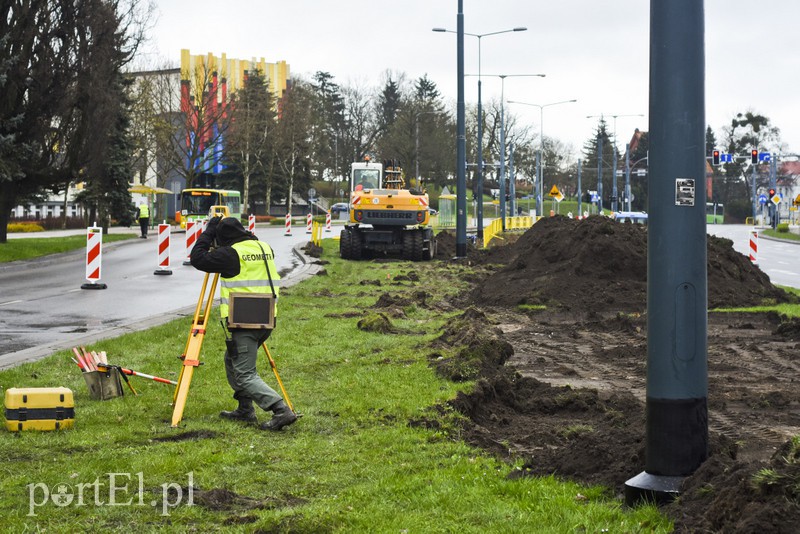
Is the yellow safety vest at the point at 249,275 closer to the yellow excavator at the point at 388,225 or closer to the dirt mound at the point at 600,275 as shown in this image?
the dirt mound at the point at 600,275

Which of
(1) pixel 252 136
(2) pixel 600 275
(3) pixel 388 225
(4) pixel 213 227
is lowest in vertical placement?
(2) pixel 600 275

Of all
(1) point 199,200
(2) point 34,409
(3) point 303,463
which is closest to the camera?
(3) point 303,463

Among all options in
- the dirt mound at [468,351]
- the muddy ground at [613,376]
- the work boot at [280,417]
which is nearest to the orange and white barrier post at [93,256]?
the muddy ground at [613,376]

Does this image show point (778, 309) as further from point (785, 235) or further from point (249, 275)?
point (785, 235)

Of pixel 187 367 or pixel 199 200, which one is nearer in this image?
pixel 187 367

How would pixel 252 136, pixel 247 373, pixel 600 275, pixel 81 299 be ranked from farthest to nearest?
1. pixel 252 136
2. pixel 600 275
3. pixel 81 299
4. pixel 247 373

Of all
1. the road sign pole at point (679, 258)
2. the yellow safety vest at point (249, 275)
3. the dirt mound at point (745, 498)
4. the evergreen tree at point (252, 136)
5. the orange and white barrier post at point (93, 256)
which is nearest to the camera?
the dirt mound at point (745, 498)

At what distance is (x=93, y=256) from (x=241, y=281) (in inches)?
580

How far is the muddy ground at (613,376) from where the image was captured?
495 centimetres

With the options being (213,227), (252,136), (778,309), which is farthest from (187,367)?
(252,136)

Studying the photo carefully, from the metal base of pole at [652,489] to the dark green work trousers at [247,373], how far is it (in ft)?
11.2

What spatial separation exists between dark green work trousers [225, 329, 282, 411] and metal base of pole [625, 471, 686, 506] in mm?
3419

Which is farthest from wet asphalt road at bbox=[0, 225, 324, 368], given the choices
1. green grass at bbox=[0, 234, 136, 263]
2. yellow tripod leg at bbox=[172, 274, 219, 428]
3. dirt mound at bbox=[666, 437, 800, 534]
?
dirt mound at bbox=[666, 437, 800, 534]

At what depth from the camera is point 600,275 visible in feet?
67.2
